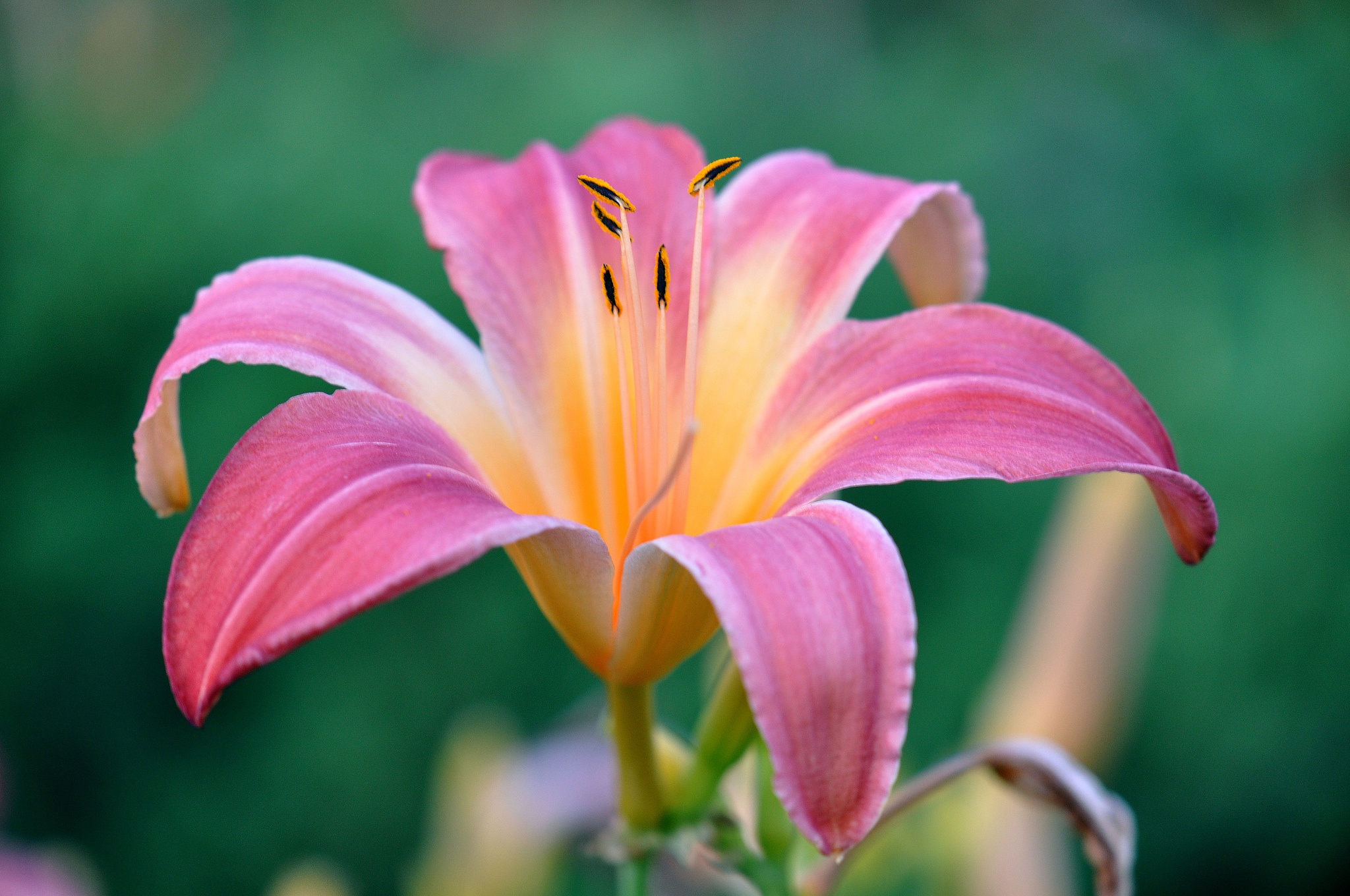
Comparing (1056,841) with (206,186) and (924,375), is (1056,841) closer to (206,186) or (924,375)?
(924,375)

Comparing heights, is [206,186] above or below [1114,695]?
above

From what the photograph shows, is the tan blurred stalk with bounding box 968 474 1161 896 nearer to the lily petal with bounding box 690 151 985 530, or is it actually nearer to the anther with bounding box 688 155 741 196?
the lily petal with bounding box 690 151 985 530

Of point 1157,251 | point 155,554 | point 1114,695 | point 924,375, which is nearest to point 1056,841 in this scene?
point 1114,695

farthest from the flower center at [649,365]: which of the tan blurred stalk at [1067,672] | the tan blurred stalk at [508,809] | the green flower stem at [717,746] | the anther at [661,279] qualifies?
the tan blurred stalk at [1067,672]

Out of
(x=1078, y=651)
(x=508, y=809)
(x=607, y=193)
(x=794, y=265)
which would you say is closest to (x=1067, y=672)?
(x=1078, y=651)

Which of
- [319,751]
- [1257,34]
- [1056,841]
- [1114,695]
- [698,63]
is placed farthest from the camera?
[1257,34]

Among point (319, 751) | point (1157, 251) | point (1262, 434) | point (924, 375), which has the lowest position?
point (319, 751)
